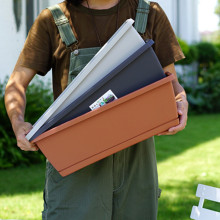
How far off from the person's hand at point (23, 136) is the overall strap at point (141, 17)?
587 mm

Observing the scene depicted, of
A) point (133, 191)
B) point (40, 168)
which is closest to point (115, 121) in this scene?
point (133, 191)

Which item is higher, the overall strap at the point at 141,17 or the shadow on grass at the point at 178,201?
the overall strap at the point at 141,17

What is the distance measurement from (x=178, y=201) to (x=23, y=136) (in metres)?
3.00

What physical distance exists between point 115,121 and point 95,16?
0.50m

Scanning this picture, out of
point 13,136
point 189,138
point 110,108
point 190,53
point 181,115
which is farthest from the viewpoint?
point 190,53

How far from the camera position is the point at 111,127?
1548 millimetres

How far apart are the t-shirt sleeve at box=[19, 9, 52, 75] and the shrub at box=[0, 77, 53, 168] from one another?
3913 millimetres

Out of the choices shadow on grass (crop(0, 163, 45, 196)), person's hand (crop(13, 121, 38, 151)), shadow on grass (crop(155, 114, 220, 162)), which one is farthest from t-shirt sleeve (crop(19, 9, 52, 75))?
shadow on grass (crop(155, 114, 220, 162))

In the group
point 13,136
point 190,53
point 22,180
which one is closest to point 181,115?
point 22,180

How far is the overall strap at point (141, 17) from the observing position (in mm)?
1744

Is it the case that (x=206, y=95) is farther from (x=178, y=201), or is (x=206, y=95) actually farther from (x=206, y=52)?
(x=178, y=201)

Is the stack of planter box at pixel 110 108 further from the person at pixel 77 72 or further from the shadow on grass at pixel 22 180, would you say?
Answer: the shadow on grass at pixel 22 180

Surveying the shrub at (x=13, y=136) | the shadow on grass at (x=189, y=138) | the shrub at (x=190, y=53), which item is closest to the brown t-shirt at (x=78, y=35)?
the shrub at (x=13, y=136)

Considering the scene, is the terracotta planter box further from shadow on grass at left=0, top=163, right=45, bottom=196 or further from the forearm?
shadow on grass at left=0, top=163, right=45, bottom=196
